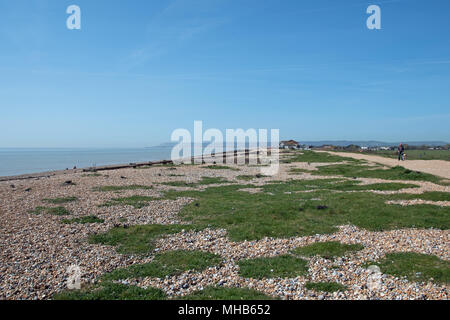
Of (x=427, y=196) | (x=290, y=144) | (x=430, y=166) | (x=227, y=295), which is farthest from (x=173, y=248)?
(x=290, y=144)

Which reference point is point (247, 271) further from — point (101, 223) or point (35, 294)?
point (101, 223)

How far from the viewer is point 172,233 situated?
13.8 meters

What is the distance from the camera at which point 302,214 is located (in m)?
16.5

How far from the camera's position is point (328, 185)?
2708cm

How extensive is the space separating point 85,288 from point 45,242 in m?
4.85

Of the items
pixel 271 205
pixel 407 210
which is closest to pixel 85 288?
pixel 271 205

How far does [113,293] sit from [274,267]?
A: 4843 millimetres

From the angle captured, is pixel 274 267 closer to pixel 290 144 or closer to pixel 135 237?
pixel 135 237

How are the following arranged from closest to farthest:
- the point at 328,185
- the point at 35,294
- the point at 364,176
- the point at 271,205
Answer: the point at 35,294 < the point at 271,205 < the point at 328,185 < the point at 364,176

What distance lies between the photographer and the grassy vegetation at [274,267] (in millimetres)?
9203

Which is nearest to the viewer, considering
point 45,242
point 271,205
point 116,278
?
point 116,278

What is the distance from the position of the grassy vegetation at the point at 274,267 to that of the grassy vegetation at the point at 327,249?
0.70m
